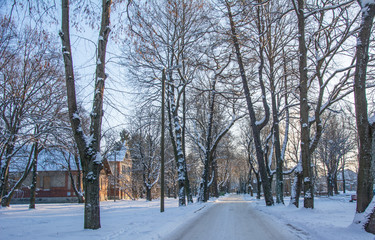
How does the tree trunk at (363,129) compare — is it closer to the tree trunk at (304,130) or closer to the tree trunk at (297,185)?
the tree trunk at (304,130)

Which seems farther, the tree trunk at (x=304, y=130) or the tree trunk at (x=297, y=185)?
the tree trunk at (x=297, y=185)

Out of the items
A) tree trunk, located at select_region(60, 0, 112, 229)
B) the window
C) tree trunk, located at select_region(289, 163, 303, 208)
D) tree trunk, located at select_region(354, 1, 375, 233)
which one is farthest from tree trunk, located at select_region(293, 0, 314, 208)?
the window

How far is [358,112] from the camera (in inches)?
305

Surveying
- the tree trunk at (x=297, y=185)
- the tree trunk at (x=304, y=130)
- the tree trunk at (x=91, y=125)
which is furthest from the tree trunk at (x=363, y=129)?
the tree trunk at (x=297, y=185)

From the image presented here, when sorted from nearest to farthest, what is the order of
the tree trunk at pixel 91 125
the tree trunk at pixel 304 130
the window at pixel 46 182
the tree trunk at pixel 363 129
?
the tree trunk at pixel 363 129 < the tree trunk at pixel 91 125 < the tree trunk at pixel 304 130 < the window at pixel 46 182

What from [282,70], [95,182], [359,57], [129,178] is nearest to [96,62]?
[95,182]

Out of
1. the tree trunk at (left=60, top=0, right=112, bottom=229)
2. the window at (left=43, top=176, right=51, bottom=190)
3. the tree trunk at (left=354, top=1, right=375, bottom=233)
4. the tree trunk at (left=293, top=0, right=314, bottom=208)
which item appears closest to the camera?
the tree trunk at (left=354, top=1, right=375, bottom=233)

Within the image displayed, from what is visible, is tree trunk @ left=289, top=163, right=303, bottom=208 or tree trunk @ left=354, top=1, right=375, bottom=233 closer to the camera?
tree trunk @ left=354, top=1, right=375, bottom=233

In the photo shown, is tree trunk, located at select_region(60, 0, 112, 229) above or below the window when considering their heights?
above

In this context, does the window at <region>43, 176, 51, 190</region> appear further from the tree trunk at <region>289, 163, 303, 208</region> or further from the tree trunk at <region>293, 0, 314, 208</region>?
the tree trunk at <region>293, 0, 314, 208</region>

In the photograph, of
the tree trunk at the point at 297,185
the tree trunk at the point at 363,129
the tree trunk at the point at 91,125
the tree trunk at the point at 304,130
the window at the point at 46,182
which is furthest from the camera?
the window at the point at 46,182

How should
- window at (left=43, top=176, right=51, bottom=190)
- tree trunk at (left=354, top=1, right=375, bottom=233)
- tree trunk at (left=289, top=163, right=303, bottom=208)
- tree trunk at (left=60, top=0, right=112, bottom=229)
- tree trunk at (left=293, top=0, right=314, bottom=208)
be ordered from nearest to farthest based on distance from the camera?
tree trunk at (left=354, top=1, right=375, bottom=233)
tree trunk at (left=60, top=0, right=112, bottom=229)
tree trunk at (left=293, top=0, right=314, bottom=208)
tree trunk at (left=289, top=163, right=303, bottom=208)
window at (left=43, top=176, right=51, bottom=190)

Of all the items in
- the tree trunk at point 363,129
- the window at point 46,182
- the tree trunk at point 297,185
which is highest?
the tree trunk at point 363,129

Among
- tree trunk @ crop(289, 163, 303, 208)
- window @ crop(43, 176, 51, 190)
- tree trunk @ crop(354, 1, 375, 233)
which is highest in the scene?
tree trunk @ crop(354, 1, 375, 233)
